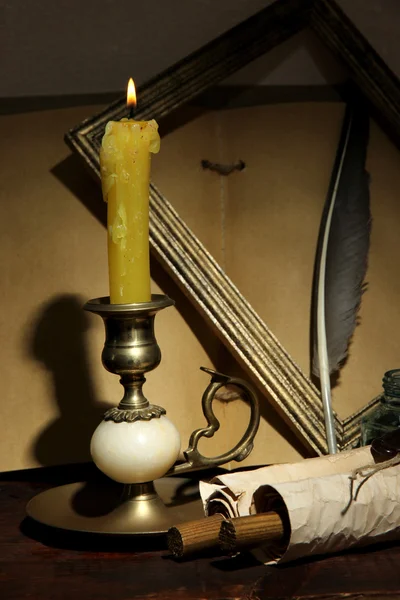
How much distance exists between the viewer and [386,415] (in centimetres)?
80

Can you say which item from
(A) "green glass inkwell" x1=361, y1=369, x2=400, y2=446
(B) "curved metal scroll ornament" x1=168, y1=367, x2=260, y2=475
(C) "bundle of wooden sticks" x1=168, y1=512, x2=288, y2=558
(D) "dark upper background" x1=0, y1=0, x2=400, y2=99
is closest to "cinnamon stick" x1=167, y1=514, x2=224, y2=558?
(C) "bundle of wooden sticks" x1=168, y1=512, x2=288, y2=558

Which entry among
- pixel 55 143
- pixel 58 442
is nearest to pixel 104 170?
pixel 55 143

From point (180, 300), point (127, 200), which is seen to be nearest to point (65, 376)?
point (180, 300)

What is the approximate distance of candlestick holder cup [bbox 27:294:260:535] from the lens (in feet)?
2.34

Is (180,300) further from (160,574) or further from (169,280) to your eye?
(160,574)

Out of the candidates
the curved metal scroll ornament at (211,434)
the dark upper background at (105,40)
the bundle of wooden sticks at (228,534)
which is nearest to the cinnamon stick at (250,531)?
the bundle of wooden sticks at (228,534)

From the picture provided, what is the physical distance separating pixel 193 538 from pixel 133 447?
0.10 m

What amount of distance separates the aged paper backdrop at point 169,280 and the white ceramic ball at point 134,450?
0.20 metres

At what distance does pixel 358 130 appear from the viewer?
3.15ft

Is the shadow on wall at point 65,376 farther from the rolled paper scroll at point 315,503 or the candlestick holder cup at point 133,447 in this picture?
the rolled paper scroll at point 315,503

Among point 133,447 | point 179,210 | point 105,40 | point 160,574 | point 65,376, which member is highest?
point 105,40

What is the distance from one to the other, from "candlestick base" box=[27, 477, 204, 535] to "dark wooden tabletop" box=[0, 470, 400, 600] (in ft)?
0.05

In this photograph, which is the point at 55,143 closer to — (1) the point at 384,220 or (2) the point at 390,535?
(1) the point at 384,220

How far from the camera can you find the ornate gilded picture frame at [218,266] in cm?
90
